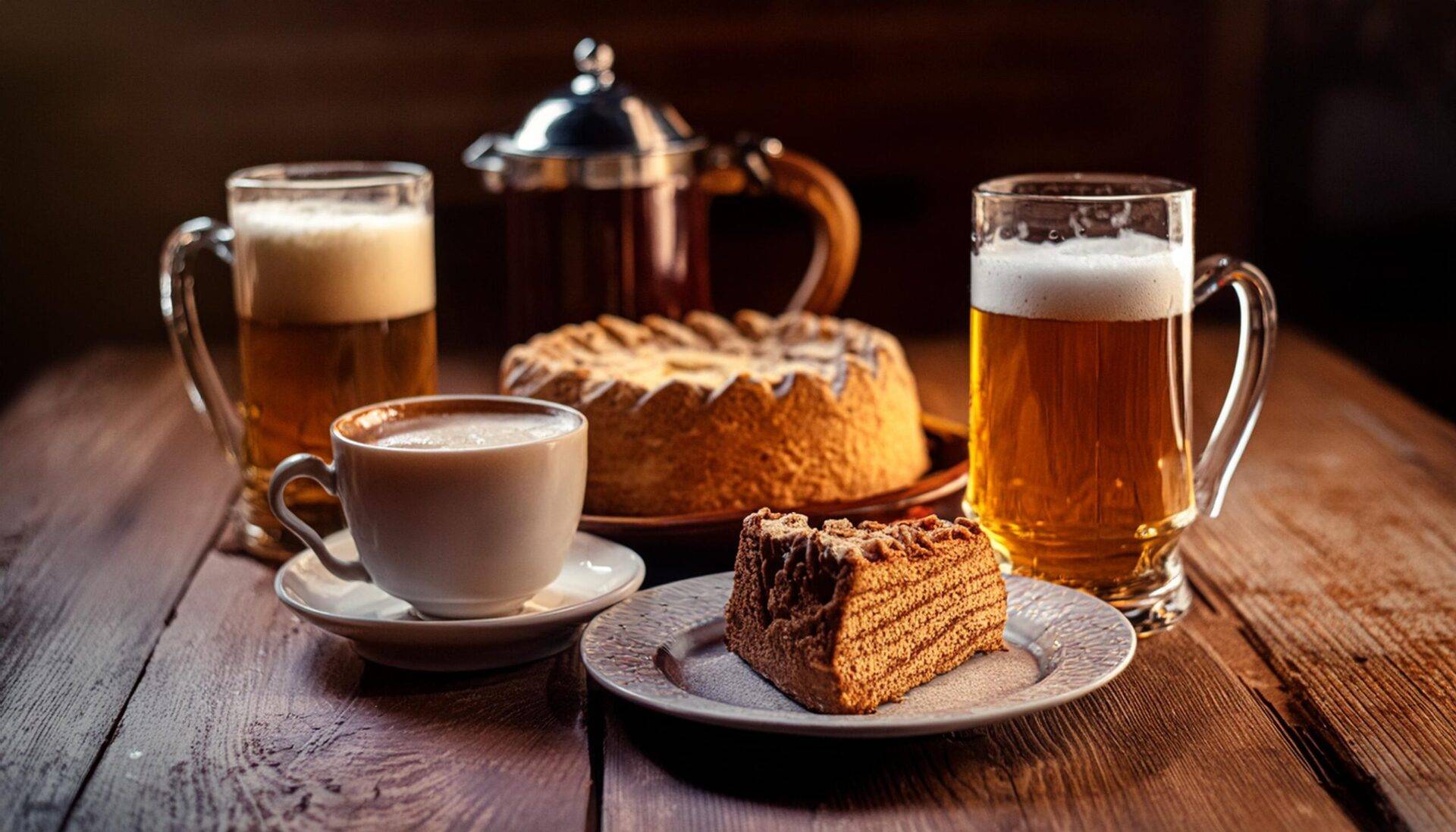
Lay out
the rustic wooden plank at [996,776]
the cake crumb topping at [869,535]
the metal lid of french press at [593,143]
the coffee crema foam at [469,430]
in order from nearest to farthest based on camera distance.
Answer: the rustic wooden plank at [996,776] < the cake crumb topping at [869,535] < the coffee crema foam at [469,430] < the metal lid of french press at [593,143]

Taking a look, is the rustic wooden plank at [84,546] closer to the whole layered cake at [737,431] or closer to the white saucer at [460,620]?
the white saucer at [460,620]

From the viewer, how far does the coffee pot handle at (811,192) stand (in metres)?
1.76

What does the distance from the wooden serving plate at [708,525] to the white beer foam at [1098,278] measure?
219 mm

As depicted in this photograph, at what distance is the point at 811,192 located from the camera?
180 centimetres

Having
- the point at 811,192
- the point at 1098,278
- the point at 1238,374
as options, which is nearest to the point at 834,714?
the point at 1098,278

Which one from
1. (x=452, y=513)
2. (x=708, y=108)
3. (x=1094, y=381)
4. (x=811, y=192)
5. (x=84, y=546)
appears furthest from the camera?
(x=708, y=108)

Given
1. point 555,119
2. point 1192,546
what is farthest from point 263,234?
point 1192,546

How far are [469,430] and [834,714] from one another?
0.38 m

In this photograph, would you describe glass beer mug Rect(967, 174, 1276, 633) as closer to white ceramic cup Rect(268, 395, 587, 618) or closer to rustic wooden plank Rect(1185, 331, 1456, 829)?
rustic wooden plank Rect(1185, 331, 1456, 829)

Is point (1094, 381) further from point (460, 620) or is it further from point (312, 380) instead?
point (312, 380)

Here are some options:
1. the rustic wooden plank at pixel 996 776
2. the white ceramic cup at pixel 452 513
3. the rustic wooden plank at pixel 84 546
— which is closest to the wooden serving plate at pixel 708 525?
the white ceramic cup at pixel 452 513

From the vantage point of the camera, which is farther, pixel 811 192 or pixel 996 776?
pixel 811 192

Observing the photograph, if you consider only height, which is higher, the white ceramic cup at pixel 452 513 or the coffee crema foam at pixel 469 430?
the coffee crema foam at pixel 469 430

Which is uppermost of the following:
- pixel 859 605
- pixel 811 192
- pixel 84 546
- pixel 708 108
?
pixel 708 108
